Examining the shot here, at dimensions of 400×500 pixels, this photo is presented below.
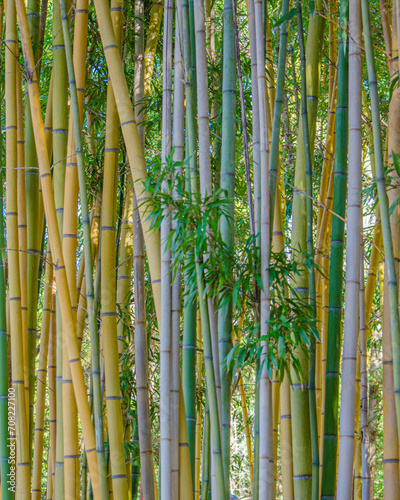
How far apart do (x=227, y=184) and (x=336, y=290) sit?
49 centimetres

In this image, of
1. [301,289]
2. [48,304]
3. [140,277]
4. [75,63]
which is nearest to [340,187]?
[301,289]

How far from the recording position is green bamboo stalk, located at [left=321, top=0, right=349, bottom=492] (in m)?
1.87

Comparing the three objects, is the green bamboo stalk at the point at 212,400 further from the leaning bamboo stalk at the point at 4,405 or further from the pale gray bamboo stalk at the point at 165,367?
the leaning bamboo stalk at the point at 4,405

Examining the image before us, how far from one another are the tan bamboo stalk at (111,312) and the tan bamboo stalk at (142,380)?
8cm

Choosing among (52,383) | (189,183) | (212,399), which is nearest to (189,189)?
(189,183)

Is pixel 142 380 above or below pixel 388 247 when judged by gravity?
below

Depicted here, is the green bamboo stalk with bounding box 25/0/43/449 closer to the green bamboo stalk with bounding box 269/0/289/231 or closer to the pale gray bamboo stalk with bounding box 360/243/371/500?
the green bamboo stalk with bounding box 269/0/289/231

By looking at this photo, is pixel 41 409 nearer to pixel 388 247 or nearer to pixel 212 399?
pixel 212 399

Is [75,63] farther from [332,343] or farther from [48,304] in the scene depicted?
[332,343]

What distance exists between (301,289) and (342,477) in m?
0.60

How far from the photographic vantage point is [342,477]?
1708 millimetres

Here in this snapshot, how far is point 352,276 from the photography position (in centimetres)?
176

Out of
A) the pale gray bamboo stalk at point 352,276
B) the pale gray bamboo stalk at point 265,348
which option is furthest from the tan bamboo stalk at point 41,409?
the pale gray bamboo stalk at point 352,276

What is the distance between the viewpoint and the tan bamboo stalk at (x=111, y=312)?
2045 mm
